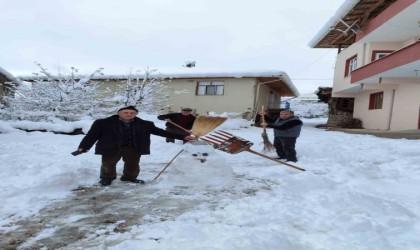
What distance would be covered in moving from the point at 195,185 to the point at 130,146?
1.12 metres

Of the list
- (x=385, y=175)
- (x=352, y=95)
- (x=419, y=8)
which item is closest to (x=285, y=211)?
(x=385, y=175)

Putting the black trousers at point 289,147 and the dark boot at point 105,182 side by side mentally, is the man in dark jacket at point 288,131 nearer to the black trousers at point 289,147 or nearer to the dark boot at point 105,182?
the black trousers at point 289,147

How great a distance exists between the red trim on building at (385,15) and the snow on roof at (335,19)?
1.15 m

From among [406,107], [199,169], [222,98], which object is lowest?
[199,169]

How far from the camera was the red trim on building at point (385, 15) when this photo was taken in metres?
11.7

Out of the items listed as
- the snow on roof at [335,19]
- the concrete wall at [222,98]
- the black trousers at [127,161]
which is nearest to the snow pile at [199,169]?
the black trousers at [127,161]

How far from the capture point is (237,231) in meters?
2.76

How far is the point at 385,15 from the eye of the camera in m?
13.0

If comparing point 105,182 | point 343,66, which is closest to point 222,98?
point 343,66

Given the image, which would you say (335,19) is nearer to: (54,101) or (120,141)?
(54,101)

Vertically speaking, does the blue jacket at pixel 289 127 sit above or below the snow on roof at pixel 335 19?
below

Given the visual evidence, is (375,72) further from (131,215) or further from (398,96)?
(131,215)

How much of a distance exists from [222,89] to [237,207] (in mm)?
16114

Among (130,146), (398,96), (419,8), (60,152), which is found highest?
(419,8)
